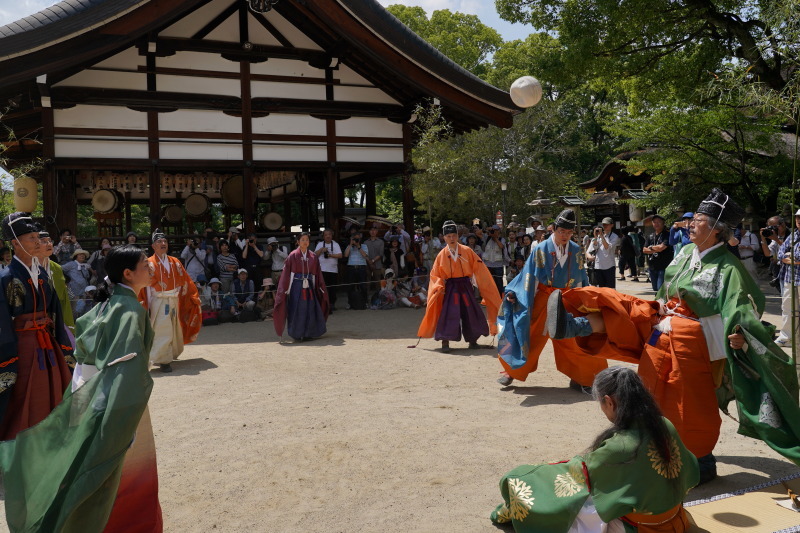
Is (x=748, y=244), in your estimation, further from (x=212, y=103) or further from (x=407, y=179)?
(x=212, y=103)

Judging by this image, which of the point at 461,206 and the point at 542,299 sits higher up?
the point at 461,206

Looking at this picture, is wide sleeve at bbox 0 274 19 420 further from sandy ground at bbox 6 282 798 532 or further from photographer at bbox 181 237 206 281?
photographer at bbox 181 237 206 281

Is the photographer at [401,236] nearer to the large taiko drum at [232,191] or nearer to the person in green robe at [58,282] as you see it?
the large taiko drum at [232,191]

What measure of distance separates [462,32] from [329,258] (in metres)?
22.6

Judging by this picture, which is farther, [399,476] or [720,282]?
[399,476]

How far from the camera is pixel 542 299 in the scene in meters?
6.07

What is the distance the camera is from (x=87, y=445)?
2688mm

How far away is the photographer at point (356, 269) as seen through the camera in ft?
41.7

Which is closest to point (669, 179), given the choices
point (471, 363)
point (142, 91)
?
point (471, 363)

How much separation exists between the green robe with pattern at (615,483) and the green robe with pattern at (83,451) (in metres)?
1.81

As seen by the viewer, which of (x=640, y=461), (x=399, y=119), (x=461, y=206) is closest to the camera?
(x=640, y=461)

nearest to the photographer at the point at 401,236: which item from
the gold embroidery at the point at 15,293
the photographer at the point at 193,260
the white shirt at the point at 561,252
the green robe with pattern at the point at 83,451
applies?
the photographer at the point at 193,260

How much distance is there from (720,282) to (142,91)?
10858 millimetres

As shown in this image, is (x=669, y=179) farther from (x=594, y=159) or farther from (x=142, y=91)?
(x=594, y=159)
